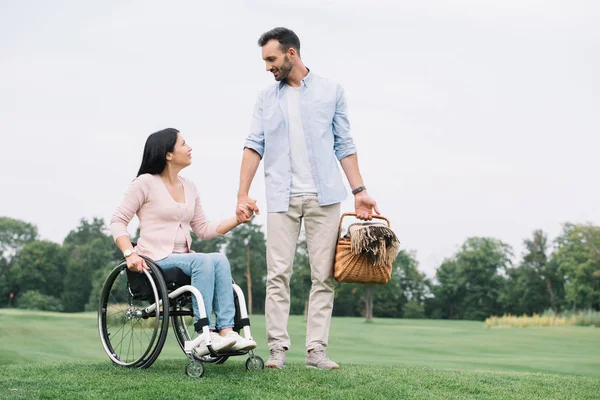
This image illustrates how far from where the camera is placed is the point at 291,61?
156 inches

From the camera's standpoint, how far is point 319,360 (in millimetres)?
3871

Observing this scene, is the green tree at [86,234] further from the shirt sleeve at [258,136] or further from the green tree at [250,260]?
the shirt sleeve at [258,136]

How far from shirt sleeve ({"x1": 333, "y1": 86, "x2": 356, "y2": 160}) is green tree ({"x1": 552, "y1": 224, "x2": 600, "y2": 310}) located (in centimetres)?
2499

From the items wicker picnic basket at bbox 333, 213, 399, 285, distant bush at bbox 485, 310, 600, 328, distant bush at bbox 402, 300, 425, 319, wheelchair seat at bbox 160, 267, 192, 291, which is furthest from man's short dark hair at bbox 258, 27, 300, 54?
distant bush at bbox 402, 300, 425, 319

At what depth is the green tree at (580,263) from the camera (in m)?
27.3

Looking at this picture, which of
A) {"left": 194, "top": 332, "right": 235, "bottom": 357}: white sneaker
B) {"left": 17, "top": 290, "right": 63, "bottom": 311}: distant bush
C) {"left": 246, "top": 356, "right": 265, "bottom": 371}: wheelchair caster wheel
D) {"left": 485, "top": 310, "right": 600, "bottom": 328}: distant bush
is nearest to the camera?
{"left": 194, "top": 332, "right": 235, "bottom": 357}: white sneaker

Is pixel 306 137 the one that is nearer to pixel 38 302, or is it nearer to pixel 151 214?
pixel 151 214

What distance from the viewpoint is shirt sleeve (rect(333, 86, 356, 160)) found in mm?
4082

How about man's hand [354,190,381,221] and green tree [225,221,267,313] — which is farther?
green tree [225,221,267,313]

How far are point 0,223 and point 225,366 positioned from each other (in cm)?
2327

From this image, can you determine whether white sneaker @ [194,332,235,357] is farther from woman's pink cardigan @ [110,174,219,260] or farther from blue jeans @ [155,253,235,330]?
woman's pink cardigan @ [110,174,219,260]

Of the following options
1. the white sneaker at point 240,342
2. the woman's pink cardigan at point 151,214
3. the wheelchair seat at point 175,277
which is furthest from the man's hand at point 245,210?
the white sneaker at point 240,342

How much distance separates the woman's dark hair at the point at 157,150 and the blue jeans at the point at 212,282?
525 mm

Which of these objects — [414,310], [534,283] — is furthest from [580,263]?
[414,310]
